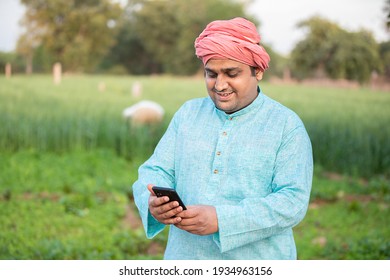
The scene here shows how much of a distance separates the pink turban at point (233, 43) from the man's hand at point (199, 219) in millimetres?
473

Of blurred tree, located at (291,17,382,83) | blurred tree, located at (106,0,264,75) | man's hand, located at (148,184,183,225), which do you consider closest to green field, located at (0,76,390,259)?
→ blurred tree, located at (106,0,264,75)

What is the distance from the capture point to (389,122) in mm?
6012

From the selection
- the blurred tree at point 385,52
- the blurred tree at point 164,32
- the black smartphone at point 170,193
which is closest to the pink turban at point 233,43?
the black smartphone at point 170,193

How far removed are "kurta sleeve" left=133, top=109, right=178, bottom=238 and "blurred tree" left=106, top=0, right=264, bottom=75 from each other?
531cm

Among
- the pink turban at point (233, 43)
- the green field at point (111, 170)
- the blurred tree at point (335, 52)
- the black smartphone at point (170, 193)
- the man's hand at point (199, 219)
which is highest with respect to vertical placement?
the pink turban at point (233, 43)

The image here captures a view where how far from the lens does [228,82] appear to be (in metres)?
1.67

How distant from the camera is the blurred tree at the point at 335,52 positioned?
552 cm

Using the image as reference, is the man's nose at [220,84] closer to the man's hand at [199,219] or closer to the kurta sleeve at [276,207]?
the kurta sleeve at [276,207]

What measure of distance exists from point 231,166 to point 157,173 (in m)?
0.27

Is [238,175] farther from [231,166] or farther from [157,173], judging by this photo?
[157,173]

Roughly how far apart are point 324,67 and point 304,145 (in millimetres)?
4352

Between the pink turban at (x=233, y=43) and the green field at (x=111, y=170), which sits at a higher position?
the pink turban at (x=233, y=43)

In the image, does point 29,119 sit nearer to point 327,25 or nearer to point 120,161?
point 120,161

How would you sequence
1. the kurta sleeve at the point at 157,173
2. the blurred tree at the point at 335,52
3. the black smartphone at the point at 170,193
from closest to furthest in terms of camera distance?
the black smartphone at the point at 170,193 → the kurta sleeve at the point at 157,173 → the blurred tree at the point at 335,52
